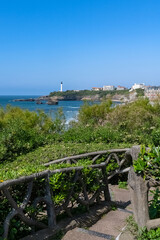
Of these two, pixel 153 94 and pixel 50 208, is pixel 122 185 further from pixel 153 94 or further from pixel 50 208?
pixel 153 94

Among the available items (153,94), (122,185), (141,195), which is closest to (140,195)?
(141,195)

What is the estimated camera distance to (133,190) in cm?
319

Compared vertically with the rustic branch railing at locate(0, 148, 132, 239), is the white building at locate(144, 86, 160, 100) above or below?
above

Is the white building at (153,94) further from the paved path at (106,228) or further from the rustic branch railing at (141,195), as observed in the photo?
the rustic branch railing at (141,195)

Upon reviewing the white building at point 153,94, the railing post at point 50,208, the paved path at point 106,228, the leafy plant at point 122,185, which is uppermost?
the white building at point 153,94

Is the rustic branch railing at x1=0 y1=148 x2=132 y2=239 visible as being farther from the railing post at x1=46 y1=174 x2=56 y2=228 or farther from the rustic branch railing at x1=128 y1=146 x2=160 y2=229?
the rustic branch railing at x1=128 y1=146 x2=160 y2=229

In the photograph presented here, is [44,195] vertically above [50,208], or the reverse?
[44,195]

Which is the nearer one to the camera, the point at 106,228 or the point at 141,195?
the point at 141,195

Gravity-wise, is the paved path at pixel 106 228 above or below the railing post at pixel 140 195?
below

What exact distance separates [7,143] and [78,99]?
337 ft

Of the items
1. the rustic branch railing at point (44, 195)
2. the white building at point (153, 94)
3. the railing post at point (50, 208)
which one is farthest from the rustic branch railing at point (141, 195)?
the white building at point (153, 94)

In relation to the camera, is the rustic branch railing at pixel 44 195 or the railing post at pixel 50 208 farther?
the railing post at pixel 50 208

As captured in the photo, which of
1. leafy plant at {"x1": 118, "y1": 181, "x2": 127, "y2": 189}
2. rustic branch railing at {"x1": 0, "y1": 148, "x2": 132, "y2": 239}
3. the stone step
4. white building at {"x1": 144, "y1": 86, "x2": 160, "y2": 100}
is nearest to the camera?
rustic branch railing at {"x1": 0, "y1": 148, "x2": 132, "y2": 239}

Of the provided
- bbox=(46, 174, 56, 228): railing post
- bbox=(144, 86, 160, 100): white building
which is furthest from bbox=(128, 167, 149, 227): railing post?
bbox=(144, 86, 160, 100): white building
